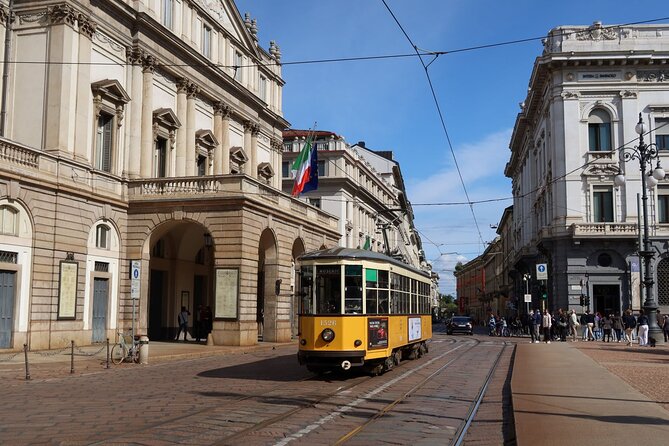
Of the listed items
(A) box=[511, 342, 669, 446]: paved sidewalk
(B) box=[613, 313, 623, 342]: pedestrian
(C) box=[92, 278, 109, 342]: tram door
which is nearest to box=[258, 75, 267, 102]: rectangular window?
(C) box=[92, 278, 109, 342]: tram door

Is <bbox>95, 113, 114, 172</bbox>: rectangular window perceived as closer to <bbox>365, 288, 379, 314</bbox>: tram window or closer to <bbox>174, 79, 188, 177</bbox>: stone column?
<bbox>174, 79, 188, 177</bbox>: stone column

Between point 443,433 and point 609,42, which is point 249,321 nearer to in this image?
point 443,433

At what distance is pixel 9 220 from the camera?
23.5 metres

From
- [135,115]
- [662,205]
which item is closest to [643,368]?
[135,115]

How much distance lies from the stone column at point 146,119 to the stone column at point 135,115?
0.26 metres

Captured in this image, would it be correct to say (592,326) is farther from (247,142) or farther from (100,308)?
(100,308)

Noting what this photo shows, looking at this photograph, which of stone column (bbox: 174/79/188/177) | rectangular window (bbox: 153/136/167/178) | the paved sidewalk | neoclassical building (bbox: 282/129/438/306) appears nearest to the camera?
the paved sidewalk

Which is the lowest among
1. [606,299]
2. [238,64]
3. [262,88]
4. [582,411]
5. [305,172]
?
[582,411]

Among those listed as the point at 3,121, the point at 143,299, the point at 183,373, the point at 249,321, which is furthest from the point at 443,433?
the point at 3,121

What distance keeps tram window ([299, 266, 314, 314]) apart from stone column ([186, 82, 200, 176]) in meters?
19.5

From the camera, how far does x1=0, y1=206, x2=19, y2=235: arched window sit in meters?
23.1

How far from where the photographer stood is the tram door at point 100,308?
27.8 metres

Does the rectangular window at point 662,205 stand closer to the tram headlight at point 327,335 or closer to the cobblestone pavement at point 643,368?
the cobblestone pavement at point 643,368

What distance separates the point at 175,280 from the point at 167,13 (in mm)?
12591
